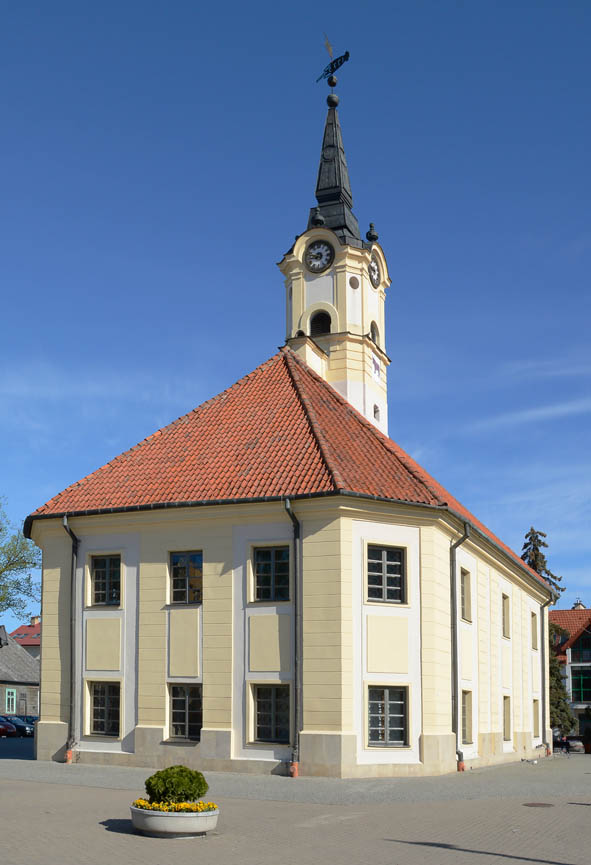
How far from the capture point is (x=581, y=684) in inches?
3295

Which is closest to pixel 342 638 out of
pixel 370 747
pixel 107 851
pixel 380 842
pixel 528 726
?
pixel 370 747

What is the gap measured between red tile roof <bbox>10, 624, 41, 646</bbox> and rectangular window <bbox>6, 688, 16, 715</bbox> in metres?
25.8

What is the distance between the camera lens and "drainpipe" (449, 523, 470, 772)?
24.8 meters

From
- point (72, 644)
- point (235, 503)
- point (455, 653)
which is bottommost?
point (455, 653)

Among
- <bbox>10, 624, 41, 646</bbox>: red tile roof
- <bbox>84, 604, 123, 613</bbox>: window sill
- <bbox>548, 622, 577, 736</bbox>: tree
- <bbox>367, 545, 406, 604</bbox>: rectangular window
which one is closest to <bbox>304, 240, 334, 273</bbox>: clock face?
<bbox>367, 545, 406, 604</bbox>: rectangular window

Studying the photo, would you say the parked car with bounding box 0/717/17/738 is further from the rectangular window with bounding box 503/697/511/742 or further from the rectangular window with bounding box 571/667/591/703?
the rectangular window with bounding box 571/667/591/703

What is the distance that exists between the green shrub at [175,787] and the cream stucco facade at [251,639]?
28.8ft

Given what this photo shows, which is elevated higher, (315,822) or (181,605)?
(181,605)

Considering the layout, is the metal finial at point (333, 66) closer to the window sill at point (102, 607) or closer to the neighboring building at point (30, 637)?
the window sill at point (102, 607)

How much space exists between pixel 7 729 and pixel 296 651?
97.7ft

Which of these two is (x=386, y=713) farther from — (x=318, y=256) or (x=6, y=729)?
(x=6, y=729)

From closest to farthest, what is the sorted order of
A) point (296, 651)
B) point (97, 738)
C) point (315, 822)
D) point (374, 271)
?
point (315, 822) < point (296, 651) < point (97, 738) < point (374, 271)

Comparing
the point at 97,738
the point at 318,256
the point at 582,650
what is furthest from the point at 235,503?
the point at 582,650

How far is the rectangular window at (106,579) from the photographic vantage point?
25.9 meters
